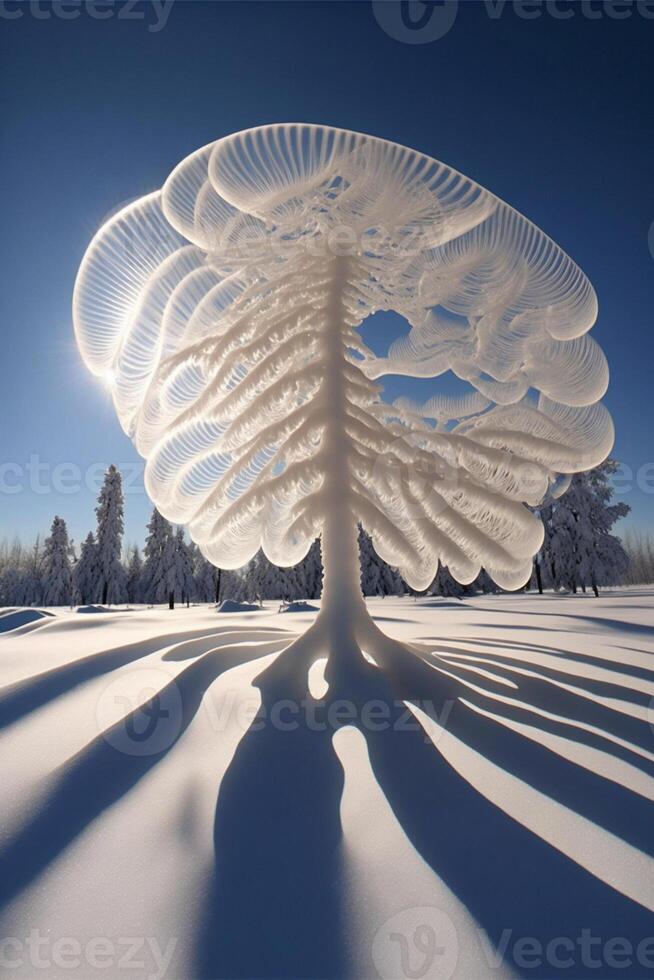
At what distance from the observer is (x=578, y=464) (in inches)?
224

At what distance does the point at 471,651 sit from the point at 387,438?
256cm

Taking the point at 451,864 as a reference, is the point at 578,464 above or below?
above

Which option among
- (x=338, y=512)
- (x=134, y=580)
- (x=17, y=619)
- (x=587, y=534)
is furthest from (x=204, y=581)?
(x=338, y=512)

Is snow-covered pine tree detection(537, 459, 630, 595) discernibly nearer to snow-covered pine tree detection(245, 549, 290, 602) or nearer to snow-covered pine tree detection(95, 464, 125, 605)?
snow-covered pine tree detection(245, 549, 290, 602)

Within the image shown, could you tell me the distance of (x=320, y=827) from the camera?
7.23 ft

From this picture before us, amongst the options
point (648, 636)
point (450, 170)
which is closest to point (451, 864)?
point (450, 170)

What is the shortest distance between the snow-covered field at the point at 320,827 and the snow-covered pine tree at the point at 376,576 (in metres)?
40.6

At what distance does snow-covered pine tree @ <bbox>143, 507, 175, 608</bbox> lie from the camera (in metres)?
38.6

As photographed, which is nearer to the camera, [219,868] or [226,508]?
[219,868]

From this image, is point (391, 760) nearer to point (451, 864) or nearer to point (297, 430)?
point (451, 864)

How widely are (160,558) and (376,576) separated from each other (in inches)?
811

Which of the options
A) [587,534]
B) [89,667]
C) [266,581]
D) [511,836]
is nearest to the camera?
[511,836]

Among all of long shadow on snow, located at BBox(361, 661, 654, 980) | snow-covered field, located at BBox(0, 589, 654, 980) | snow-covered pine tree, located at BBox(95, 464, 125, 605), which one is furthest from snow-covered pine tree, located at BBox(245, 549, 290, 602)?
long shadow on snow, located at BBox(361, 661, 654, 980)

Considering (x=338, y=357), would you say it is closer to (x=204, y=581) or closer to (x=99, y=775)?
(x=99, y=775)
